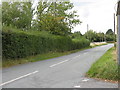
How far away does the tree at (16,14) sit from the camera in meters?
24.3

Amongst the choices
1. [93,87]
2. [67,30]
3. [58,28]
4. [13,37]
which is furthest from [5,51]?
[67,30]

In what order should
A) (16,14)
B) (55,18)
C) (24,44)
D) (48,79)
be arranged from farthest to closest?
(55,18) < (16,14) < (24,44) < (48,79)

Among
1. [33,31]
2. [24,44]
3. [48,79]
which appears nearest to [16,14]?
[33,31]

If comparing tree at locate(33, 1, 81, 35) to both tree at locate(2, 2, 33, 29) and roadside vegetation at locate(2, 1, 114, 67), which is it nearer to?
roadside vegetation at locate(2, 1, 114, 67)

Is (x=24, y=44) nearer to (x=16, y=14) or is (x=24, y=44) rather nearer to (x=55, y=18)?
(x=16, y=14)

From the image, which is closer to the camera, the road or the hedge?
the road

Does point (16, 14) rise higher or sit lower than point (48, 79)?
higher

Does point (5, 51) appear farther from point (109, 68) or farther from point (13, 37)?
point (109, 68)

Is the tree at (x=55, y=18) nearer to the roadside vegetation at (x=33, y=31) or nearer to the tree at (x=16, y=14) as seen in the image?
the roadside vegetation at (x=33, y=31)

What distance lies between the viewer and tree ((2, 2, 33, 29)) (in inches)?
957

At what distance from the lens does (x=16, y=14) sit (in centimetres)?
2536

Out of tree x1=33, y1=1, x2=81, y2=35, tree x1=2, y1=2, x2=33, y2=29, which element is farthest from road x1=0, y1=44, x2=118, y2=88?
tree x1=33, y1=1, x2=81, y2=35

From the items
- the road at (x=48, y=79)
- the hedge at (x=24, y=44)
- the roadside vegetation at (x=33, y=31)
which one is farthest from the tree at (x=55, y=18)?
the road at (x=48, y=79)

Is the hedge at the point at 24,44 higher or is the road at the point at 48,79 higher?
the hedge at the point at 24,44
